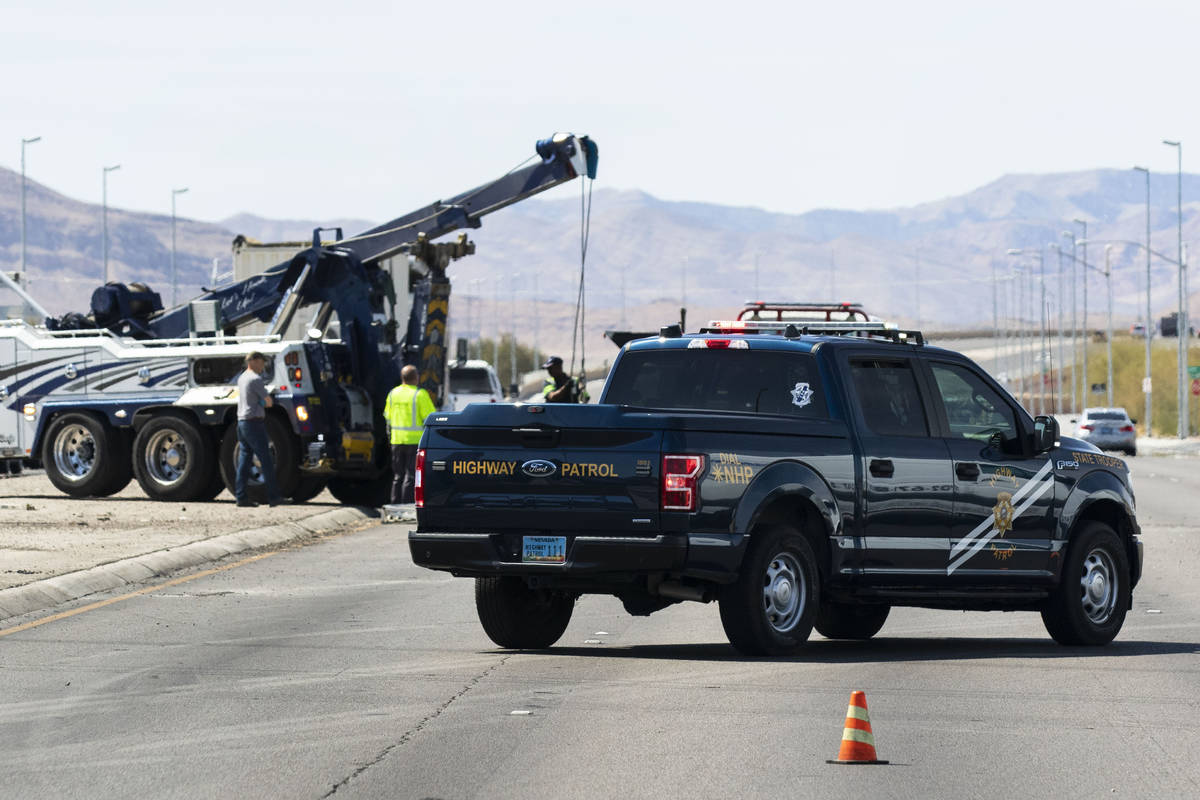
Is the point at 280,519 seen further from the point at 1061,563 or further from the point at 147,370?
the point at 1061,563

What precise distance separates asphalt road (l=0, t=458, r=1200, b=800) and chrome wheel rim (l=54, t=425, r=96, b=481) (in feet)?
40.1

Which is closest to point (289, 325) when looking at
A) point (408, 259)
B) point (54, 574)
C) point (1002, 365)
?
point (408, 259)

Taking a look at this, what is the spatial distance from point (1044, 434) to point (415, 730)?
5.34m

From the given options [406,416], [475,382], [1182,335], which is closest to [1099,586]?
[406,416]

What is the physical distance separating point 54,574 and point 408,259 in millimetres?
13320

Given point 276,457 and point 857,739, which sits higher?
point 276,457

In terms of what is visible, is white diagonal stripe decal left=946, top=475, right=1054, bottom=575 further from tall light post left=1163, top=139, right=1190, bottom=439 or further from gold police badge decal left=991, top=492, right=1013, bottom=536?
tall light post left=1163, top=139, right=1190, bottom=439

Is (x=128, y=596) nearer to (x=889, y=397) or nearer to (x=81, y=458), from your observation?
(x=889, y=397)

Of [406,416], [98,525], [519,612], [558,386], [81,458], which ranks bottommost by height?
[98,525]

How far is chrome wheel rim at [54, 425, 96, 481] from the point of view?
27.4 meters

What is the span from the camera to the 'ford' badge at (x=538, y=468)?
11.6 m

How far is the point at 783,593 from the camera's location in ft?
39.3

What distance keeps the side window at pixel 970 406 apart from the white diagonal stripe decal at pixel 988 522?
31cm

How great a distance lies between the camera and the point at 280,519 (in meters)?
23.6
